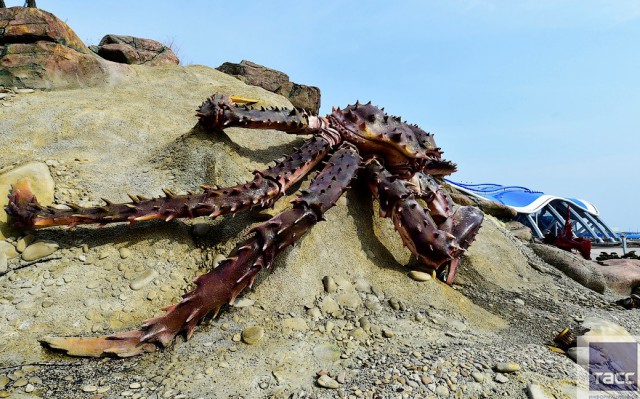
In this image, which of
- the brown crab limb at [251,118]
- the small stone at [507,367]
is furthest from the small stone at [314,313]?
the brown crab limb at [251,118]

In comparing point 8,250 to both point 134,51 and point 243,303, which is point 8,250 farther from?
point 134,51

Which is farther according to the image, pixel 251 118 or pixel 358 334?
pixel 251 118

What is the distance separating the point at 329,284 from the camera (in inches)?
130

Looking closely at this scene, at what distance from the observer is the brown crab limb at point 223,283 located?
227cm

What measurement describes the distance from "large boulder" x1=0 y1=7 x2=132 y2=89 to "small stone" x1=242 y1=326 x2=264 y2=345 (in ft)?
17.6

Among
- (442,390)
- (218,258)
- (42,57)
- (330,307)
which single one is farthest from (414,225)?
(42,57)

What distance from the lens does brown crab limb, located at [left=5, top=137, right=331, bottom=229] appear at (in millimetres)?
2846

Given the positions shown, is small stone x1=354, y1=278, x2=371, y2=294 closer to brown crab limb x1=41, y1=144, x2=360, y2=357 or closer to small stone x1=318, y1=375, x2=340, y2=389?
brown crab limb x1=41, y1=144, x2=360, y2=357

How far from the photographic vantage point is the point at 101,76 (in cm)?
602

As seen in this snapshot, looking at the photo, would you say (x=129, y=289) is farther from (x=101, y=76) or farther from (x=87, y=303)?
(x=101, y=76)

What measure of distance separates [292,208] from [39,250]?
6.97ft

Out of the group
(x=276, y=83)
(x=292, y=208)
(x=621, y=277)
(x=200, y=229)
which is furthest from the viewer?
(x=276, y=83)

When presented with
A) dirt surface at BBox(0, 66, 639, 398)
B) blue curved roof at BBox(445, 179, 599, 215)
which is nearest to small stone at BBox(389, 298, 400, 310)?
dirt surface at BBox(0, 66, 639, 398)

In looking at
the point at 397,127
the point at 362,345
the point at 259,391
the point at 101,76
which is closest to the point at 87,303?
the point at 259,391
